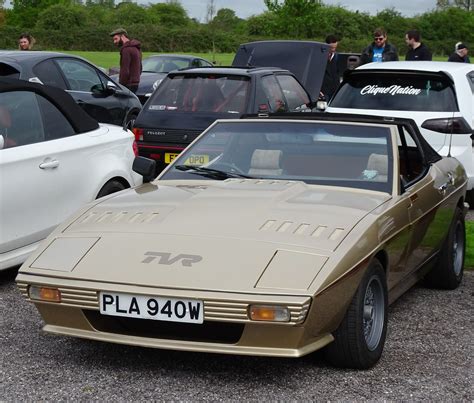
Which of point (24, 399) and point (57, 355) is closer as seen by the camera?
point (24, 399)

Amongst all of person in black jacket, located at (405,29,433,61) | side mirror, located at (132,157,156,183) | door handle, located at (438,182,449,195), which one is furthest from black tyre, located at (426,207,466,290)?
person in black jacket, located at (405,29,433,61)

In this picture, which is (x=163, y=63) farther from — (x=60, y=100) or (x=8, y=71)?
(x=60, y=100)

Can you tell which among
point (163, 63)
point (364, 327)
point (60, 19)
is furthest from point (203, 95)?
point (60, 19)

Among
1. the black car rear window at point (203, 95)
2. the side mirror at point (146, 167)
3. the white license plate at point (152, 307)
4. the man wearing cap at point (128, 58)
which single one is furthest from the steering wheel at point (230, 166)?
the man wearing cap at point (128, 58)

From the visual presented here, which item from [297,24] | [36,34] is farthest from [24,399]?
[36,34]

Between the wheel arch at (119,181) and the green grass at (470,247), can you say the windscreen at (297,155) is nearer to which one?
the wheel arch at (119,181)

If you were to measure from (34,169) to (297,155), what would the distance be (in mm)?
1969

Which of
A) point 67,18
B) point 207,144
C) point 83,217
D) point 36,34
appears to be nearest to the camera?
point 83,217

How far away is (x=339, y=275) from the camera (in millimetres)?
4223

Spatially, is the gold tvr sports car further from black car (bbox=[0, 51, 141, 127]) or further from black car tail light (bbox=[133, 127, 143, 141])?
black car (bbox=[0, 51, 141, 127])

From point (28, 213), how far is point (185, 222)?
202cm

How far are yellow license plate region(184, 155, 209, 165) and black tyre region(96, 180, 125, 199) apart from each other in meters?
1.50

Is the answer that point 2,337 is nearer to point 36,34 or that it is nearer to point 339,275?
point 339,275

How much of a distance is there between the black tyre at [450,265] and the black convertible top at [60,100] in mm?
2974
